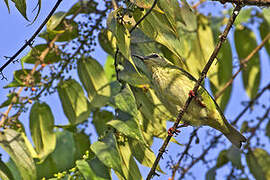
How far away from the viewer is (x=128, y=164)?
2.40m

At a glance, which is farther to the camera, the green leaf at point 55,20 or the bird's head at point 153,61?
the bird's head at point 153,61

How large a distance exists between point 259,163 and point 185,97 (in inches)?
37.5

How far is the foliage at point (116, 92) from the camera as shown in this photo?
2.28m

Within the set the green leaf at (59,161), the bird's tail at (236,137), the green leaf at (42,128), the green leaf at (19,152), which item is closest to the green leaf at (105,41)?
the green leaf at (42,128)

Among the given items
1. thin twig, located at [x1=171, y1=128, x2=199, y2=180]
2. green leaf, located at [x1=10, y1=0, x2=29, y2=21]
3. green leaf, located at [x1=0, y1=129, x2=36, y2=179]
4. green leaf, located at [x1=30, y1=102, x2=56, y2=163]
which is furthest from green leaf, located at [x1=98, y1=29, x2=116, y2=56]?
green leaf, located at [x1=10, y1=0, x2=29, y2=21]

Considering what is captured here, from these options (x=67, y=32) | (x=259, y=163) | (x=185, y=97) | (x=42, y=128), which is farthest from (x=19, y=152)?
(x=259, y=163)

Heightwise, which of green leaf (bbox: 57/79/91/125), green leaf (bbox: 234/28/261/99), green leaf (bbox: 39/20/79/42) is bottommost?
green leaf (bbox: 57/79/91/125)

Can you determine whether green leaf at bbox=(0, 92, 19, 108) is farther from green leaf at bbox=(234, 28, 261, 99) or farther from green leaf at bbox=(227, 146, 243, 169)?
green leaf at bbox=(234, 28, 261, 99)

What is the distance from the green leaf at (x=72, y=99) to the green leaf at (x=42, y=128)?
0.16 meters

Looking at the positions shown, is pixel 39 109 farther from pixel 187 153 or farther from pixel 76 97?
pixel 187 153

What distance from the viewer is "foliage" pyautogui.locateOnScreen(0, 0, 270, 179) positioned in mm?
2277

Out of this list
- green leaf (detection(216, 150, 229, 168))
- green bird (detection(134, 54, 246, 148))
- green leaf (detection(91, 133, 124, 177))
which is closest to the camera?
green leaf (detection(91, 133, 124, 177))

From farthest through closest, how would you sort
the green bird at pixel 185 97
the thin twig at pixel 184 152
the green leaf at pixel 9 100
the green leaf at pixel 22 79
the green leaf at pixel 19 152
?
the green bird at pixel 185 97
the green leaf at pixel 9 100
the green leaf at pixel 22 79
the thin twig at pixel 184 152
the green leaf at pixel 19 152

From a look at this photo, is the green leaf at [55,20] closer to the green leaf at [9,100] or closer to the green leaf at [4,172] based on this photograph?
the green leaf at [9,100]
